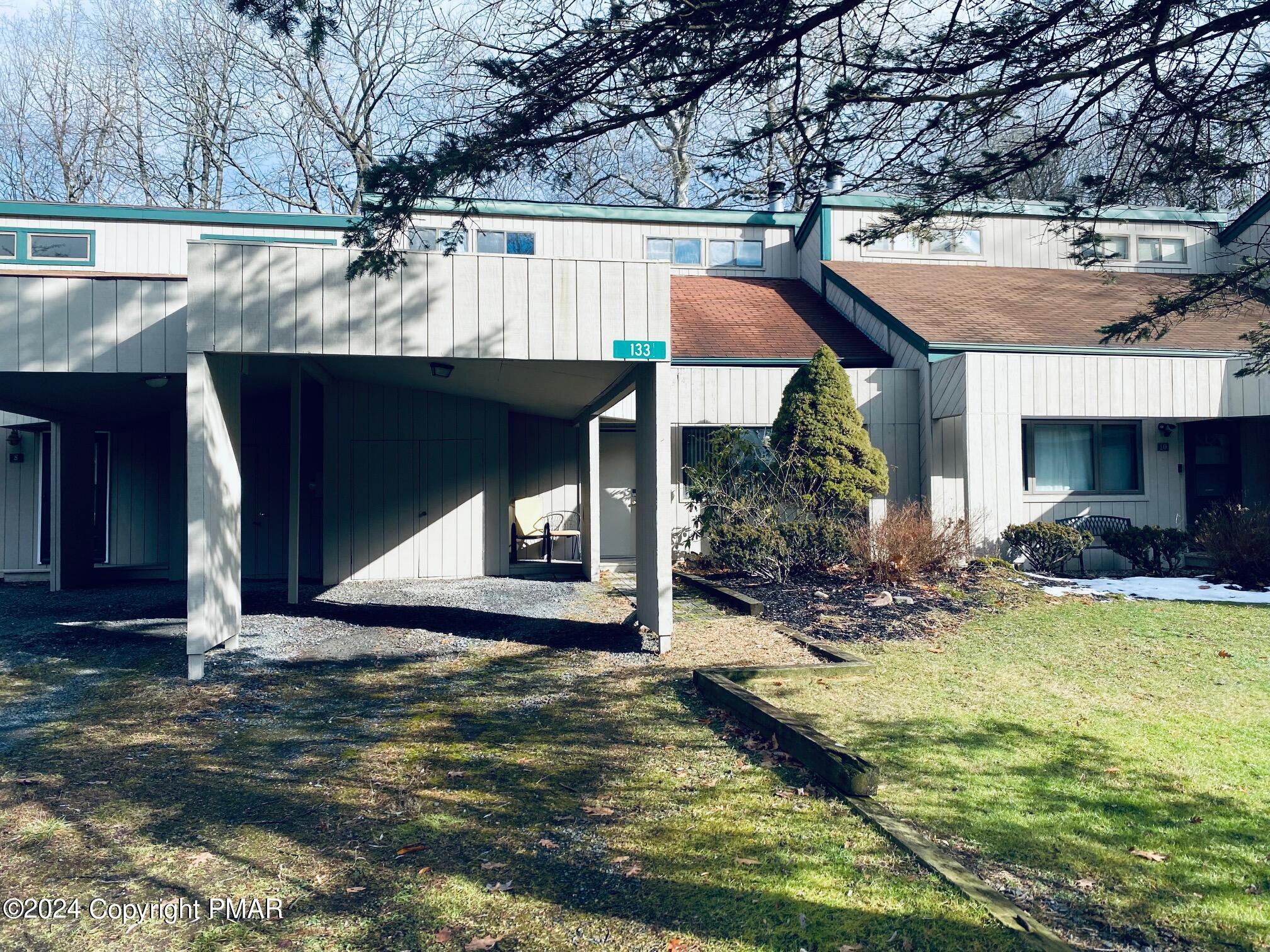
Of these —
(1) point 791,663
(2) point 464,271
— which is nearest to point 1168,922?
(1) point 791,663

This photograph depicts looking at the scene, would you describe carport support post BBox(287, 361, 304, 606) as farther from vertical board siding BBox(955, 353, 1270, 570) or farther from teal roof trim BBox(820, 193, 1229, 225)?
teal roof trim BBox(820, 193, 1229, 225)

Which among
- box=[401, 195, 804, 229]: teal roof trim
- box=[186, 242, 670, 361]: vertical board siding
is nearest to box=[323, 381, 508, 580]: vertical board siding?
box=[401, 195, 804, 229]: teal roof trim

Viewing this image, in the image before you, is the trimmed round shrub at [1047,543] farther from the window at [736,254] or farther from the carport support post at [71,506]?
the carport support post at [71,506]

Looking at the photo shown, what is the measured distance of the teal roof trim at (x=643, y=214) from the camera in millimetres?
17531

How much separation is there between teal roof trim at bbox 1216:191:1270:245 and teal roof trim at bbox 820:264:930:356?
780cm

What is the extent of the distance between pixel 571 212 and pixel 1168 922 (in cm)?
1619

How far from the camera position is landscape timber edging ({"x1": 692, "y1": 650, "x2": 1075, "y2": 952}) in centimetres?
312

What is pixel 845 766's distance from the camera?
14.1 ft

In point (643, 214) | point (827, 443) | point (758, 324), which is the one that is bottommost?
point (827, 443)

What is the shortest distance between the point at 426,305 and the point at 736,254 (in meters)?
12.9

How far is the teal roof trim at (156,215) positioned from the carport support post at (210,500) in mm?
8527

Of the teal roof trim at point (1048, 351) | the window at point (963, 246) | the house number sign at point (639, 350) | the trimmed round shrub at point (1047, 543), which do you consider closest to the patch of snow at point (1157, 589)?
the trimmed round shrub at point (1047, 543)

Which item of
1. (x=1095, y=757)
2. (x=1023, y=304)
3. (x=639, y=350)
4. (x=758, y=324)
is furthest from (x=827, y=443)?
(x=1095, y=757)

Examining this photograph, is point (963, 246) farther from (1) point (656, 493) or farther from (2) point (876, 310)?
(1) point (656, 493)
